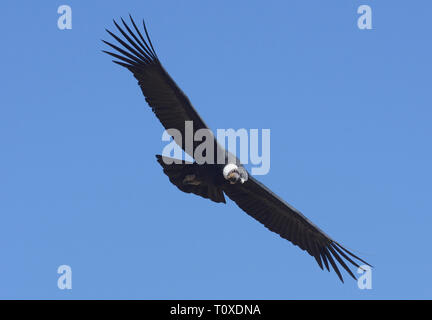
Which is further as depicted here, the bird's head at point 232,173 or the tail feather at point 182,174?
→ the tail feather at point 182,174

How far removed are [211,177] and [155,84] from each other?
239cm

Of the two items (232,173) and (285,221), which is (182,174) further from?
(285,221)

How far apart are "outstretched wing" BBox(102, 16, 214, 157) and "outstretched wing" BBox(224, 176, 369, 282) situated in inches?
89.6

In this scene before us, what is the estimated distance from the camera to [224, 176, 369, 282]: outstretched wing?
19.0 m

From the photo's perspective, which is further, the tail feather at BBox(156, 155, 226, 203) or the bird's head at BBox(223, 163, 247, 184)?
the tail feather at BBox(156, 155, 226, 203)

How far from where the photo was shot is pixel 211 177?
18172mm

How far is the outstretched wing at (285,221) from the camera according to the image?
62.4 feet

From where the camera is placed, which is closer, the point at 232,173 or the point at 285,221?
the point at 232,173

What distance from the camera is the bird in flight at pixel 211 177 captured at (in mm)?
A: 17234

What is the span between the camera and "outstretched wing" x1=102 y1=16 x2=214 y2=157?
674 inches
